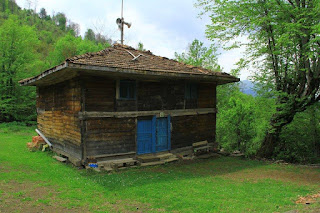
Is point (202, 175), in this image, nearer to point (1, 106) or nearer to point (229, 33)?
point (229, 33)

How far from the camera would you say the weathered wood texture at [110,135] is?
952cm

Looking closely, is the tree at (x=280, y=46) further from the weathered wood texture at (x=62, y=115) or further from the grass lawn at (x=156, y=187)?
the weathered wood texture at (x=62, y=115)

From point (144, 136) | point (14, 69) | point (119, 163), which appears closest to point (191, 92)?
point (144, 136)

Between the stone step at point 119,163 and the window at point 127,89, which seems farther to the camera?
the window at point 127,89

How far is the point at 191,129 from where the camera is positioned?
12.8 m

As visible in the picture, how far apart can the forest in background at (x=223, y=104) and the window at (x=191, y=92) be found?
7.62 feet

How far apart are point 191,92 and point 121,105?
14.1 feet

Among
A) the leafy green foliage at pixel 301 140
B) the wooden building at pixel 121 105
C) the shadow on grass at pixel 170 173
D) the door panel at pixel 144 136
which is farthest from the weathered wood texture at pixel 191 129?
the leafy green foliage at pixel 301 140

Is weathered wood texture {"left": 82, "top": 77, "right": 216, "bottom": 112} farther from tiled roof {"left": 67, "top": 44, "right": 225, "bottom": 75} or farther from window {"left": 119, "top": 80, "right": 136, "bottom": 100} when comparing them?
tiled roof {"left": 67, "top": 44, "right": 225, "bottom": 75}

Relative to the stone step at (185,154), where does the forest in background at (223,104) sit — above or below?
above

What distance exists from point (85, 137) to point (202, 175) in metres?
4.93

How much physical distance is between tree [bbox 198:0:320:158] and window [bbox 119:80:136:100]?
18.4ft

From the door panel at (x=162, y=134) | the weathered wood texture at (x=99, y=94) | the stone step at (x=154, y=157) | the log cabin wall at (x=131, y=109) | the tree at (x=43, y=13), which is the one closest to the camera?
the weathered wood texture at (x=99, y=94)

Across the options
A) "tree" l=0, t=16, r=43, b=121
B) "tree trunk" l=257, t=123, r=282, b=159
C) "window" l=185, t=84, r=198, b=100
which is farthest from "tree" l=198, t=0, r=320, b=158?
"tree" l=0, t=16, r=43, b=121
